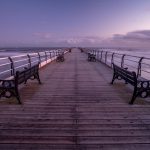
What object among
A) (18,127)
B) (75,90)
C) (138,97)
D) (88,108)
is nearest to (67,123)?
(18,127)

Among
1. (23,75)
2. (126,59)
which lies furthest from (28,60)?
(23,75)

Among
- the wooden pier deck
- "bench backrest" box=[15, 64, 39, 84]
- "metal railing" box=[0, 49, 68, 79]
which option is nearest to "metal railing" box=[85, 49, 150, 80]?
the wooden pier deck

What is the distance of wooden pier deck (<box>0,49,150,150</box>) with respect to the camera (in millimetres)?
4211

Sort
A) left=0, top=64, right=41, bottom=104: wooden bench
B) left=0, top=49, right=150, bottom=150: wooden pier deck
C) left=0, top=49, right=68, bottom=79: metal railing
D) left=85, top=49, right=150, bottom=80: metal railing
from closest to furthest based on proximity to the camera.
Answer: left=0, top=49, right=150, bottom=150: wooden pier deck
left=0, top=64, right=41, bottom=104: wooden bench
left=0, top=49, right=68, bottom=79: metal railing
left=85, top=49, right=150, bottom=80: metal railing

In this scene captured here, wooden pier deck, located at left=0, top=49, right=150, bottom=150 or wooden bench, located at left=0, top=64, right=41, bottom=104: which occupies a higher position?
wooden bench, located at left=0, top=64, right=41, bottom=104

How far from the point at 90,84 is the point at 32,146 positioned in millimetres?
6376

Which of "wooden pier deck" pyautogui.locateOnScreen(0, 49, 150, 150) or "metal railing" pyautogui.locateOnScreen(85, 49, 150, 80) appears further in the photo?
"metal railing" pyautogui.locateOnScreen(85, 49, 150, 80)

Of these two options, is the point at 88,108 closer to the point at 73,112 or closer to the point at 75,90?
the point at 73,112

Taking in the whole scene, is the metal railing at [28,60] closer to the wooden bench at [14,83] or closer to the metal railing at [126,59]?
the wooden bench at [14,83]

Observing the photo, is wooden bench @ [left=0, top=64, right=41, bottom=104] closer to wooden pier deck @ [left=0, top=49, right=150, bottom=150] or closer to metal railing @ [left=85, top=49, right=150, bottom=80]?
wooden pier deck @ [left=0, top=49, right=150, bottom=150]

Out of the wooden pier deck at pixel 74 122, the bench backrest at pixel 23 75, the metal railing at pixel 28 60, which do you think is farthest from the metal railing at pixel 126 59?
the metal railing at pixel 28 60

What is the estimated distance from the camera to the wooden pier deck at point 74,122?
166 inches

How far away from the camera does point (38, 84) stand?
33.4 ft

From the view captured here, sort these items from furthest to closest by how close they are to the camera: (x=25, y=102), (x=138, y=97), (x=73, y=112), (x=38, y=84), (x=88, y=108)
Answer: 1. (x=38, y=84)
2. (x=138, y=97)
3. (x=25, y=102)
4. (x=88, y=108)
5. (x=73, y=112)
